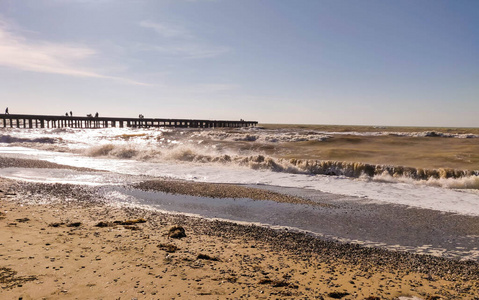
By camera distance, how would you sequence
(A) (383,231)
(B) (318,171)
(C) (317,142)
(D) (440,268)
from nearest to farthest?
(D) (440,268)
(A) (383,231)
(B) (318,171)
(C) (317,142)

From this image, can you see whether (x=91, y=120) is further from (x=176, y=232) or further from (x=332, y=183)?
(x=176, y=232)

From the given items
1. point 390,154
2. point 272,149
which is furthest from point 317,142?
point 390,154

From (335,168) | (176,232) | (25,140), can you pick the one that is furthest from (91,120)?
(176,232)

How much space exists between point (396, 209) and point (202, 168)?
10638 mm

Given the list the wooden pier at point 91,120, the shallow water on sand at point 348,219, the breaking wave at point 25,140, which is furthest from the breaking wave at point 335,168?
the wooden pier at point 91,120

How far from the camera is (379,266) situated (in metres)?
5.11

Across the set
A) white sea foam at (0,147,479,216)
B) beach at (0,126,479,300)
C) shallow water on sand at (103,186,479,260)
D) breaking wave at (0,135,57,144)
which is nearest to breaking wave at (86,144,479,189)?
beach at (0,126,479,300)

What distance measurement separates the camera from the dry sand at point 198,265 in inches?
162

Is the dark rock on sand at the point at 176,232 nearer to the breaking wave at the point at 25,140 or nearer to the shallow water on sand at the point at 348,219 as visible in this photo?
the shallow water on sand at the point at 348,219

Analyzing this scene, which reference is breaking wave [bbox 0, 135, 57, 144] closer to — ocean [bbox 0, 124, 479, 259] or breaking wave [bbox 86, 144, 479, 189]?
ocean [bbox 0, 124, 479, 259]

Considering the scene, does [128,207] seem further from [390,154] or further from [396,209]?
[390,154]

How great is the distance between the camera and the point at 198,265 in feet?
16.0

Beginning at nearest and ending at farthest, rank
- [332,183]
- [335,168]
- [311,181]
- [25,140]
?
[332,183] → [311,181] → [335,168] → [25,140]

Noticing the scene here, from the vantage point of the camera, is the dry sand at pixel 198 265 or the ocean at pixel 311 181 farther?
the ocean at pixel 311 181
